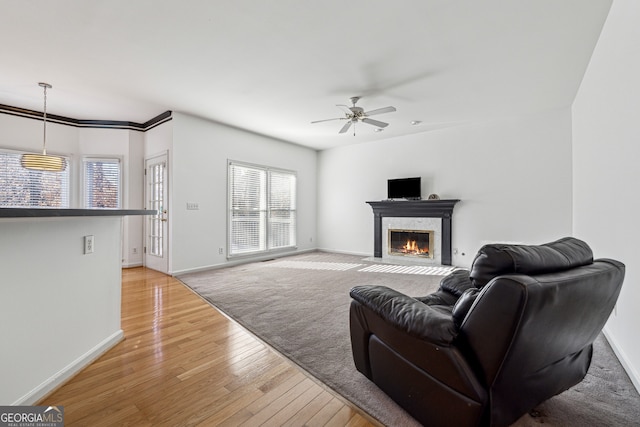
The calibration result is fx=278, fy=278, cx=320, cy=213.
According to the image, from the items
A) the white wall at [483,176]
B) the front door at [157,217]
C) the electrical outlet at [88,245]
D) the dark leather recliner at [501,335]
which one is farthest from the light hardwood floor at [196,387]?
the white wall at [483,176]

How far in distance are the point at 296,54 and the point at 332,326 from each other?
9.40ft

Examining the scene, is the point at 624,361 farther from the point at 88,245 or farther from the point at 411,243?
the point at 411,243

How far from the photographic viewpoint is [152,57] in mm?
3096

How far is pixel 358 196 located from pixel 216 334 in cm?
519

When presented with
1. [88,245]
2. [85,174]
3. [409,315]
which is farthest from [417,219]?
[85,174]

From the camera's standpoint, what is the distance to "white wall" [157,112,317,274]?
4824mm

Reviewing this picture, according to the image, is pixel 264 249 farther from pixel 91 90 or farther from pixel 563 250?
pixel 563 250

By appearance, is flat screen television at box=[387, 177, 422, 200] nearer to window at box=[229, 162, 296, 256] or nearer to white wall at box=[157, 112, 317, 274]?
window at box=[229, 162, 296, 256]

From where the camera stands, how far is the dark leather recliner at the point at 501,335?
107 cm

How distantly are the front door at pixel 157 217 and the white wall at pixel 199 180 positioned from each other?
0.76ft

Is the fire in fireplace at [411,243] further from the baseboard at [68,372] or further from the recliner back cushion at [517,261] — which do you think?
the baseboard at [68,372]

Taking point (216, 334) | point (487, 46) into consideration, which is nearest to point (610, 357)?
point (487, 46)

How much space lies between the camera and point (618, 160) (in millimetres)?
2160

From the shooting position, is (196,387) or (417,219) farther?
(417,219)
